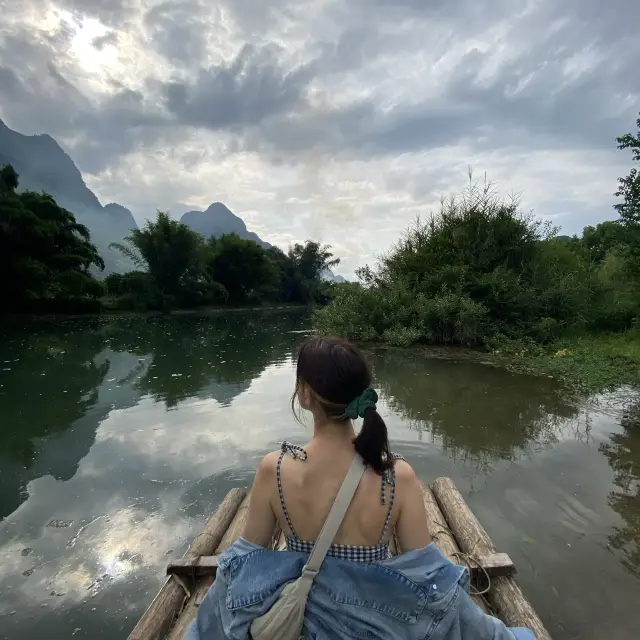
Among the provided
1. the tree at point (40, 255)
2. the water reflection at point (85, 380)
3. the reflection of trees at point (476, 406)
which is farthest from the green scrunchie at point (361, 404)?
the tree at point (40, 255)

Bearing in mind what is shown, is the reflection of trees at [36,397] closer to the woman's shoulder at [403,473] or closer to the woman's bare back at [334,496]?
the woman's bare back at [334,496]

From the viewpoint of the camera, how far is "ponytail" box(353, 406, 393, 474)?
56.8 inches

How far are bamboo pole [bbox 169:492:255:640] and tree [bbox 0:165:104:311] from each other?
24.7 meters

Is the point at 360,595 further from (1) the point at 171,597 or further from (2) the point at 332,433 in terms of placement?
(1) the point at 171,597

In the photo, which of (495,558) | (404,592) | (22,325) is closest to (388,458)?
(404,592)

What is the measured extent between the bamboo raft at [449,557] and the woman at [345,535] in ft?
0.62

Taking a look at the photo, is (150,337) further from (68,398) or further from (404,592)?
(404,592)

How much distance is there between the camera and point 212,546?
3.03 meters

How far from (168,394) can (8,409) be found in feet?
7.91

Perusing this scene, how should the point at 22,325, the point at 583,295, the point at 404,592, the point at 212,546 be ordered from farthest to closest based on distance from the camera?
the point at 22,325 < the point at 583,295 < the point at 212,546 < the point at 404,592

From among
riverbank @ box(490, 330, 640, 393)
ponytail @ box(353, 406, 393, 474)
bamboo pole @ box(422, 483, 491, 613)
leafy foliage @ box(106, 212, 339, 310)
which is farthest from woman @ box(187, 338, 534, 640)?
leafy foliage @ box(106, 212, 339, 310)

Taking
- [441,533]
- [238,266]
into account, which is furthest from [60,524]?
[238,266]

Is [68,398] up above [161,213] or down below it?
below

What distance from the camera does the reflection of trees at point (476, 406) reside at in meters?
5.85
